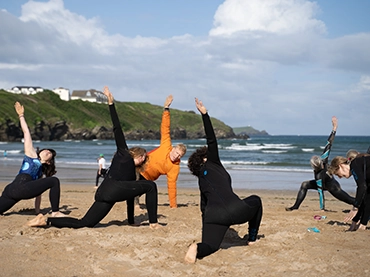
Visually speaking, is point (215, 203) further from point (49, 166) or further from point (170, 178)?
point (170, 178)

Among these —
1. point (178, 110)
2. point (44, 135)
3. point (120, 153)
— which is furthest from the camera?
point (178, 110)

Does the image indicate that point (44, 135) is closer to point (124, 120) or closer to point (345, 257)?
point (124, 120)

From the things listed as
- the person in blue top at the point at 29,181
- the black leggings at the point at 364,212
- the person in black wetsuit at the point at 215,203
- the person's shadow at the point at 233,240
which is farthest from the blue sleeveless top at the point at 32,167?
the black leggings at the point at 364,212

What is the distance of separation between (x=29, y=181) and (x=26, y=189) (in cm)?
18

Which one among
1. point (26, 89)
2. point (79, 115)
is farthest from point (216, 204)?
point (26, 89)

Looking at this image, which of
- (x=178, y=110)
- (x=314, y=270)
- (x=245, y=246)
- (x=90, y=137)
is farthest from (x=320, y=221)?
(x=178, y=110)

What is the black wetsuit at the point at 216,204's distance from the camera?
5.82m

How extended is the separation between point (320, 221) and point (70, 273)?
5365 mm

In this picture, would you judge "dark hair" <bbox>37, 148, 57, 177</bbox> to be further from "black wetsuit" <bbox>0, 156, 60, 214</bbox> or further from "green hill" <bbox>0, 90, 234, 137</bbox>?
"green hill" <bbox>0, 90, 234, 137</bbox>

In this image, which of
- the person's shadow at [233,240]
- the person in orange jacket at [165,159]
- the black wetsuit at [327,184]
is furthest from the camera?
the black wetsuit at [327,184]

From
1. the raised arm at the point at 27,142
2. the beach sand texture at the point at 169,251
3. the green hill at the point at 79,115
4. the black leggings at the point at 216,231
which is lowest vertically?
the beach sand texture at the point at 169,251

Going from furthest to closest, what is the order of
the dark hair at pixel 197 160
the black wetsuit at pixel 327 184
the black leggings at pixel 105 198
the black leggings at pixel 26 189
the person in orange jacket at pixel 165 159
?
the black wetsuit at pixel 327 184 → the person in orange jacket at pixel 165 159 → the black leggings at pixel 26 189 → the black leggings at pixel 105 198 → the dark hair at pixel 197 160

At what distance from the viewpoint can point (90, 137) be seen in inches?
4131

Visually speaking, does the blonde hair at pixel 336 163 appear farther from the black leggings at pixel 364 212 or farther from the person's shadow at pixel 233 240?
the person's shadow at pixel 233 240
